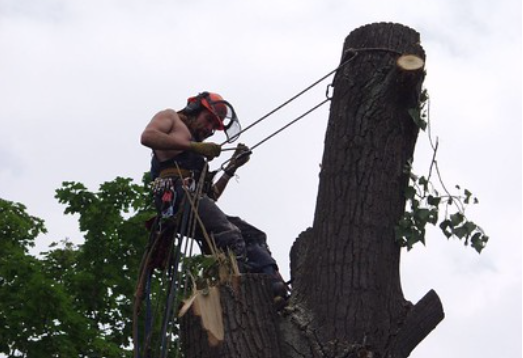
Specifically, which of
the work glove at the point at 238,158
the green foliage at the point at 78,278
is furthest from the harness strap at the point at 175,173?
the green foliage at the point at 78,278

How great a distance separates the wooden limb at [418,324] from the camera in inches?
170

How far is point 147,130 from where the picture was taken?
19.1ft

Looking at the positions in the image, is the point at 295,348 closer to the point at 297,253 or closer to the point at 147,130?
the point at 297,253

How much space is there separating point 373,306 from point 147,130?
2010 mm

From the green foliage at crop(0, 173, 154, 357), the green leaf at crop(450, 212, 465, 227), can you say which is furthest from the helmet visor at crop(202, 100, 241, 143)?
the green foliage at crop(0, 173, 154, 357)

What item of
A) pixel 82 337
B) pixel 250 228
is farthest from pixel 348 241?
pixel 82 337

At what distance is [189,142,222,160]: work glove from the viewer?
5.86 metres

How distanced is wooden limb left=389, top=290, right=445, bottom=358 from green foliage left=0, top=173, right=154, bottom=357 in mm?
8057

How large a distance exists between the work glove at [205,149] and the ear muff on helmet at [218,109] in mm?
250

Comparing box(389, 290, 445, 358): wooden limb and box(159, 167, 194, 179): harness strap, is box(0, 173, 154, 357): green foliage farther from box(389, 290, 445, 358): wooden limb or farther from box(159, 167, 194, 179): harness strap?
box(389, 290, 445, 358): wooden limb

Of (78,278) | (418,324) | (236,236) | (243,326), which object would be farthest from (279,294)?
(78,278)

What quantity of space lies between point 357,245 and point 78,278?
29.9 ft

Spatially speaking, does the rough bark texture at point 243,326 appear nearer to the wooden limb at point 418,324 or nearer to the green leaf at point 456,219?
the wooden limb at point 418,324

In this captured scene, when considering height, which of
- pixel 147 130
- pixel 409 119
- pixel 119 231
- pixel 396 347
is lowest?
pixel 396 347
